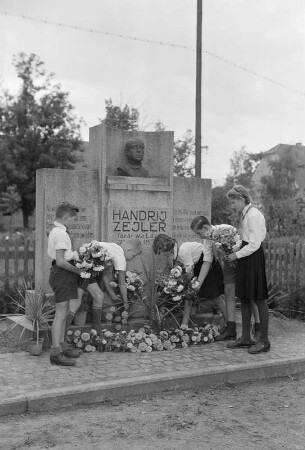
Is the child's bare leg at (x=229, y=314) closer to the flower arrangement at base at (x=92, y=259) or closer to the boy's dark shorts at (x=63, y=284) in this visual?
the flower arrangement at base at (x=92, y=259)

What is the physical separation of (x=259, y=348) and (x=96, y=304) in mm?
1914

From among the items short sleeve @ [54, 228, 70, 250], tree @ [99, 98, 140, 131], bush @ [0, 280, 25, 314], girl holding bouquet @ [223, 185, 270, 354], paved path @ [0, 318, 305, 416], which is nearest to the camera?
paved path @ [0, 318, 305, 416]

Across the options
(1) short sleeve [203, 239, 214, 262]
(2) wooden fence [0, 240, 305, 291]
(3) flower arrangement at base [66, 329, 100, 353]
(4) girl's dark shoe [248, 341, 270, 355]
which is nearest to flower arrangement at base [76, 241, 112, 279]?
(3) flower arrangement at base [66, 329, 100, 353]

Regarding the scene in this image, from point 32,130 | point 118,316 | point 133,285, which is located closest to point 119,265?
point 133,285

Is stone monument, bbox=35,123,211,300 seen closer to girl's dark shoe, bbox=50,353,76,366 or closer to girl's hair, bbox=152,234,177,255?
girl's hair, bbox=152,234,177,255

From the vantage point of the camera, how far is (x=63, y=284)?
18.2ft

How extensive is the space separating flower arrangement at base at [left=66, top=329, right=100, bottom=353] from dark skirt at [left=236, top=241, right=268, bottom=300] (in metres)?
1.69

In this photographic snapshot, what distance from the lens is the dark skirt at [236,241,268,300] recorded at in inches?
243

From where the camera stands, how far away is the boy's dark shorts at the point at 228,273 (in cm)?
668

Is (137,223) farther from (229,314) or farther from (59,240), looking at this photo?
(59,240)

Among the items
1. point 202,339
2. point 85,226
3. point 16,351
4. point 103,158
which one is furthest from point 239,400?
point 103,158

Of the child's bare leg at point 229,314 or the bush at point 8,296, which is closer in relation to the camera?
the child's bare leg at point 229,314

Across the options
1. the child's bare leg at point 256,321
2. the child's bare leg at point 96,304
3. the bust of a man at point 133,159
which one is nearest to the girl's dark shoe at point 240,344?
the child's bare leg at point 256,321

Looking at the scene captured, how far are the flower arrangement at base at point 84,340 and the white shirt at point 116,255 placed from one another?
2.68 feet
